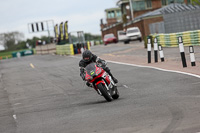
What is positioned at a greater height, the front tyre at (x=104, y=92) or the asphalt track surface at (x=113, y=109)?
Answer: the front tyre at (x=104, y=92)

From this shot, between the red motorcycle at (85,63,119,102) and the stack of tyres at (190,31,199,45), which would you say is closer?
the red motorcycle at (85,63,119,102)

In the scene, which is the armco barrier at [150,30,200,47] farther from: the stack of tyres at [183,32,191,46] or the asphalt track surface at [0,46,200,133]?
the asphalt track surface at [0,46,200,133]

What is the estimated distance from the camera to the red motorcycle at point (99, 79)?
36.0ft

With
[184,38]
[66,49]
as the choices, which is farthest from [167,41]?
[66,49]

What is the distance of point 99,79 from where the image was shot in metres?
11.1

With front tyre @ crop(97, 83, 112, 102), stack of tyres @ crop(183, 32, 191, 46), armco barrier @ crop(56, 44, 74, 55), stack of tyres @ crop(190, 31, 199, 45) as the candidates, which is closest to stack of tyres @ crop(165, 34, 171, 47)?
stack of tyres @ crop(183, 32, 191, 46)

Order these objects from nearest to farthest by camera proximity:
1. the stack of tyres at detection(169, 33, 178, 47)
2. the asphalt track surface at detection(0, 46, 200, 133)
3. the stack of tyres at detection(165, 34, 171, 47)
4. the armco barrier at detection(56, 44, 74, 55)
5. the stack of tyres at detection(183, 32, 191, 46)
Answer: the asphalt track surface at detection(0, 46, 200, 133)
the stack of tyres at detection(183, 32, 191, 46)
the stack of tyres at detection(169, 33, 178, 47)
the stack of tyres at detection(165, 34, 171, 47)
the armco barrier at detection(56, 44, 74, 55)

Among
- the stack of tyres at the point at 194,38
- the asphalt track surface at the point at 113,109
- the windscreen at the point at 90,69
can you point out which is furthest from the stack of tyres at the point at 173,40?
the windscreen at the point at 90,69

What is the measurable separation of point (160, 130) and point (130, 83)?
320 inches

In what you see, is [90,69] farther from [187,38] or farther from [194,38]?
[187,38]

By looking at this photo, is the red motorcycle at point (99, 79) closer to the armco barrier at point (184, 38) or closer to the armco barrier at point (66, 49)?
the armco barrier at point (184, 38)

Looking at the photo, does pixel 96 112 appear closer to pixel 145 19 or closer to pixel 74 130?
pixel 74 130

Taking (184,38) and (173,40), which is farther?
(173,40)

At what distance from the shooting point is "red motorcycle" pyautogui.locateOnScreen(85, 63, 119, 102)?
11.0 meters
